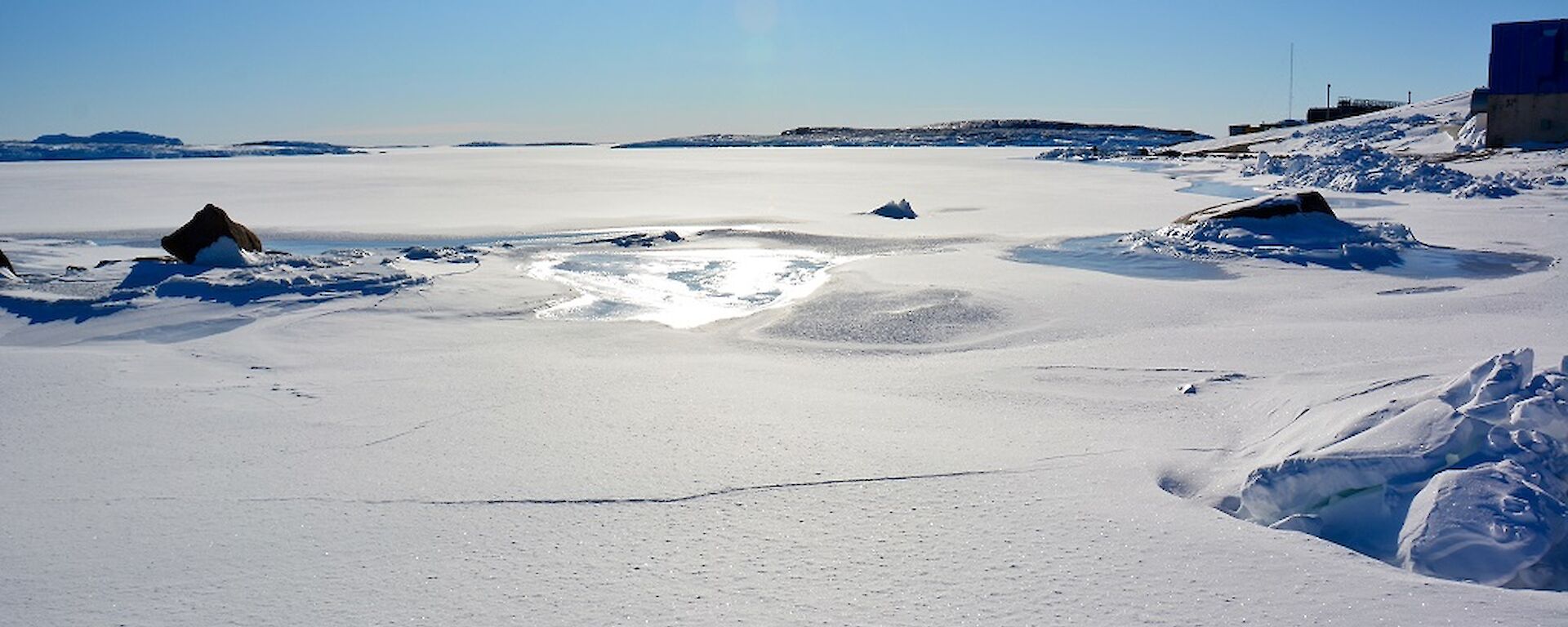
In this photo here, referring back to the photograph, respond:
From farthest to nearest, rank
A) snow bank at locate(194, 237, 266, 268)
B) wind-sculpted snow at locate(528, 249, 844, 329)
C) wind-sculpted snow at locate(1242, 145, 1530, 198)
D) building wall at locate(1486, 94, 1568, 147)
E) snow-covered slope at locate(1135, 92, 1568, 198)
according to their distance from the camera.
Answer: building wall at locate(1486, 94, 1568, 147) → snow-covered slope at locate(1135, 92, 1568, 198) → wind-sculpted snow at locate(1242, 145, 1530, 198) → snow bank at locate(194, 237, 266, 268) → wind-sculpted snow at locate(528, 249, 844, 329)

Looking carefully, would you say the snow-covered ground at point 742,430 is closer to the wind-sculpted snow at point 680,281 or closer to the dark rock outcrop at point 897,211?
the wind-sculpted snow at point 680,281

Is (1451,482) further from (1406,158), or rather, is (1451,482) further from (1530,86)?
(1530,86)

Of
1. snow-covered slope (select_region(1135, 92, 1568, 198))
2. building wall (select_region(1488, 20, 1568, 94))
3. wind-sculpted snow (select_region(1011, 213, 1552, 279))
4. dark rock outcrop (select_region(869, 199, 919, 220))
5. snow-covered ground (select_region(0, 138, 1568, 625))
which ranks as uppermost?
building wall (select_region(1488, 20, 1568, 94))

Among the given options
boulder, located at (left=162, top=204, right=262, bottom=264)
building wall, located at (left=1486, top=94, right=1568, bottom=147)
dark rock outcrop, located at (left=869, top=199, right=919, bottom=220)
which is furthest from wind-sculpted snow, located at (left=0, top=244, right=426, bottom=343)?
building wall, located at (left=1486, top=94, right=1568, bottom=147)

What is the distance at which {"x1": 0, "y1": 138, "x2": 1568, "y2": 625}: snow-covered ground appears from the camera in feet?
7.54

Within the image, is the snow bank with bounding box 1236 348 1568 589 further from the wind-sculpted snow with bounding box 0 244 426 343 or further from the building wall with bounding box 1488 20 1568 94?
the building wall with bounding box 1488 20 1568 94

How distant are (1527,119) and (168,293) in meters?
29.3

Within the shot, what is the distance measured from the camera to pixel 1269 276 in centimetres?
721

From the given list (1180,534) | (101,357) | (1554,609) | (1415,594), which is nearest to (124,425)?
(101,357)

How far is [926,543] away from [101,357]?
405 centimetres

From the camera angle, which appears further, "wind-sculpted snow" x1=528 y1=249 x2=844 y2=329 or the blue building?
the blue building

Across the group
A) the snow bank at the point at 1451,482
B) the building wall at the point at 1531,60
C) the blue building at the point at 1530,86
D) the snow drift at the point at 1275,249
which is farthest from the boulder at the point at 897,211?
the building wall at the point at 1531,60

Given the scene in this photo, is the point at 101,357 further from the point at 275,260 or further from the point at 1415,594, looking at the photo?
the point at 1415,594

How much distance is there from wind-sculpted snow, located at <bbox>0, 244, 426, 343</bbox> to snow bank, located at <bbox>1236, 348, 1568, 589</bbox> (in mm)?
5151
